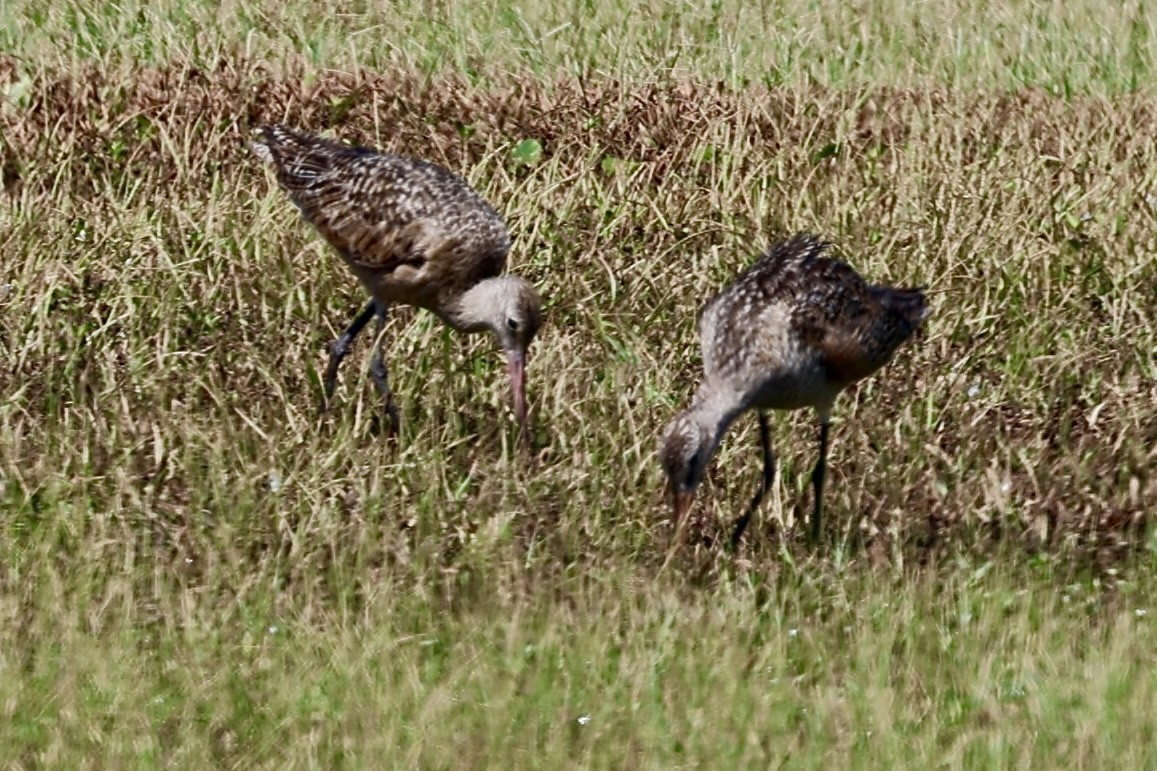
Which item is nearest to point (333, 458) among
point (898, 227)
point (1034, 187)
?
point (898, 227)

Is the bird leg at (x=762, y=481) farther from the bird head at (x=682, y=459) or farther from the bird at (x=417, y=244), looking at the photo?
the bird at (x=417, y=244)

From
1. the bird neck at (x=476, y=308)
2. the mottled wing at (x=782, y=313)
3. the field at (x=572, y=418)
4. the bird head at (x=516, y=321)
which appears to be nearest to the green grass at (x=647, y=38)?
the field at (x=572, y=418)

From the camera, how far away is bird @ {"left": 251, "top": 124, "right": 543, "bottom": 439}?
6.93m

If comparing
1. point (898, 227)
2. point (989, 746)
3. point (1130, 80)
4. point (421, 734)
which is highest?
point (421, 734)

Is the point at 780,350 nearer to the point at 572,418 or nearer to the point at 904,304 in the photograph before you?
the point at 904,304

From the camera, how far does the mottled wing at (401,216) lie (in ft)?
23.4

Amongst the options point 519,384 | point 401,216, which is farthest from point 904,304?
point 401,216

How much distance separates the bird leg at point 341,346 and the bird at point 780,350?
1246 millimetres

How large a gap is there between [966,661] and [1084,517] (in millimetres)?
1292

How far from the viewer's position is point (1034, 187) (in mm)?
8297

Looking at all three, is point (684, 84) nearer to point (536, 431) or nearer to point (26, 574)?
point (536, 431)

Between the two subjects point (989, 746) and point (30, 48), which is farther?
point (30, 48)

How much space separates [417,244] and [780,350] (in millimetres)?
1631

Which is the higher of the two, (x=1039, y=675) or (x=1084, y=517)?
(x=1039, y=675)
